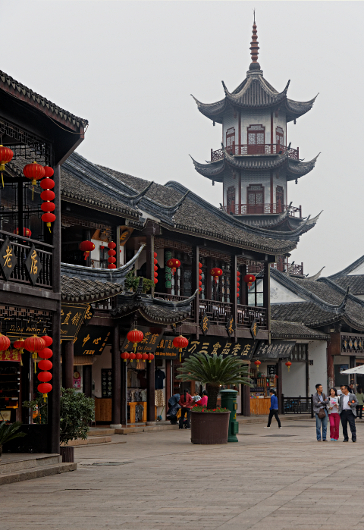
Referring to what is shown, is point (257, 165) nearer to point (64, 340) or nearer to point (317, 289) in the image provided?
point (317, 289)

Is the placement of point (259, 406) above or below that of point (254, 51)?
below

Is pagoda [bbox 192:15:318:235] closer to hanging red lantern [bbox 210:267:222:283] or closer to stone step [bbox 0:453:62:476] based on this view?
hanging red lantern [bbox 210:267:222:283]

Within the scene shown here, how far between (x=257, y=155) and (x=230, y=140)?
9.24 ft

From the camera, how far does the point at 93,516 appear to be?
25.9 feet

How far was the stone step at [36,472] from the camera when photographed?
10.8m

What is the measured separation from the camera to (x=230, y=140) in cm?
5075

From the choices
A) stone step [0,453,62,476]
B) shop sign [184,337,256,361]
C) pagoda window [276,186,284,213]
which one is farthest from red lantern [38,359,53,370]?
pagoda window [276,186,284,213]

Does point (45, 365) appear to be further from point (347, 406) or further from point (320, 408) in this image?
point (320, 408)

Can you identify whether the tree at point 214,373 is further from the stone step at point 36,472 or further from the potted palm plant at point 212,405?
the stone step at point 36,472

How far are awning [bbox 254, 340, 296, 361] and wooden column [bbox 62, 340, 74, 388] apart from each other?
40.0ft

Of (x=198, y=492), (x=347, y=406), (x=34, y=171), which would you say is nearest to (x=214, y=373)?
(x=347, y=406)

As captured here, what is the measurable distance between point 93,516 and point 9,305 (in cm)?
428

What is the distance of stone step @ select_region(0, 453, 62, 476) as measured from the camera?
11.2 m

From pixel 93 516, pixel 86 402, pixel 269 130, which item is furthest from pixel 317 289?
pixel 93 516
